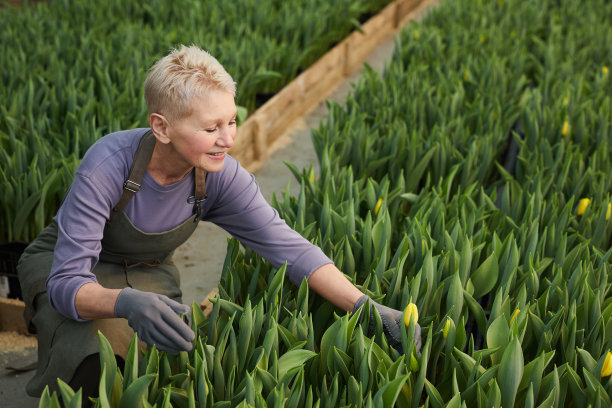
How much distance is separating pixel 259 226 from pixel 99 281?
0.47 metres

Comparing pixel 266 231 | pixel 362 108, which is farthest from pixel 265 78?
pixel 266 231

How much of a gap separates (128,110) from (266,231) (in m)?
1.58

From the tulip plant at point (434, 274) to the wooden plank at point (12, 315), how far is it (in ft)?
2.77

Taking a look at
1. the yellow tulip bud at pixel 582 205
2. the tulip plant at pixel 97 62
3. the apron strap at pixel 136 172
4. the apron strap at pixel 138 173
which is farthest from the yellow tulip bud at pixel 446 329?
the tulip plant at pixel 97 62

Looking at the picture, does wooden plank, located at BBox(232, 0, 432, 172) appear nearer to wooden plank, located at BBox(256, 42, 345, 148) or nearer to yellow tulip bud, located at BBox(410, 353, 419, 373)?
wooden plank, located at BBox(256, 42, 345, 148)

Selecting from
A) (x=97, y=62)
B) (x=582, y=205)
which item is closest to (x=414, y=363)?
(x=582, y=205)

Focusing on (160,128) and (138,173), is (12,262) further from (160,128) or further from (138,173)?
(160,128)

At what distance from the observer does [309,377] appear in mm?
1680

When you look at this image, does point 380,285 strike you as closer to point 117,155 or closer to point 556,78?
point 117,155

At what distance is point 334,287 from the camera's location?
1.85 meters

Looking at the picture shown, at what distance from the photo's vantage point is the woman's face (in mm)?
1684

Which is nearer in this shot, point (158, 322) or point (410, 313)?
point (158, 322)

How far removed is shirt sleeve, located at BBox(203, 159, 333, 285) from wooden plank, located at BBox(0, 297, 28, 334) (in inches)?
40.5

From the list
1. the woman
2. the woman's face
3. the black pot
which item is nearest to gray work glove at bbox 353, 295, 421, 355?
the woman
